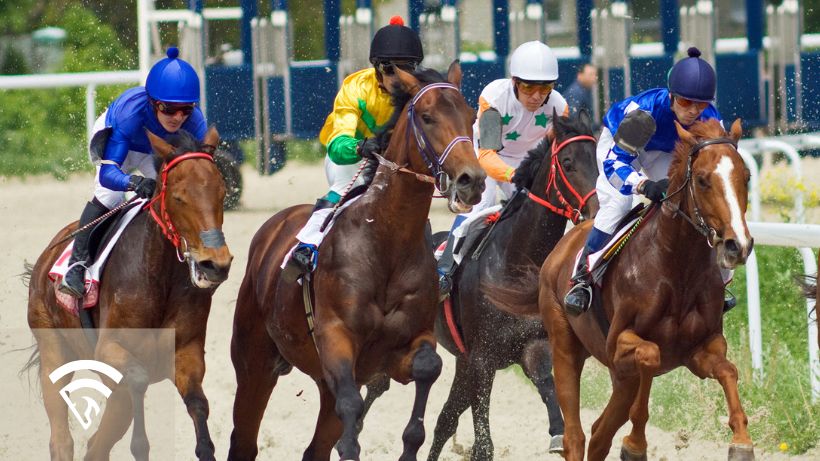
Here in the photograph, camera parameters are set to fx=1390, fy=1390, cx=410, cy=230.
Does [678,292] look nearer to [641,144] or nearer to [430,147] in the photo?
[641,144]

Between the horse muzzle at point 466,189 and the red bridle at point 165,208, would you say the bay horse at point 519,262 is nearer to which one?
the horse muzzle at point 466,189

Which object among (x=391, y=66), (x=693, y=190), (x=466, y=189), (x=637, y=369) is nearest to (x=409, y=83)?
(x=391, y=66)

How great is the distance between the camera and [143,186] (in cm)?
568

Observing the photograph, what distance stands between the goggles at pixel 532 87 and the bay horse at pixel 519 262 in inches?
10.0

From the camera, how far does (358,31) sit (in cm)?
1332

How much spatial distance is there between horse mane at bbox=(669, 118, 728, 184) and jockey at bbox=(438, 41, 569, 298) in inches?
53.0

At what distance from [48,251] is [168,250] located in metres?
1.04

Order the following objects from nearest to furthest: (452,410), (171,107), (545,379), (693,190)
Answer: (693,190), (171,107), (545,379), (452,410)

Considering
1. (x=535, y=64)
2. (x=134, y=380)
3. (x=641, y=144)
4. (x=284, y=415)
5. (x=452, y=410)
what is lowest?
(x=284, y=415)

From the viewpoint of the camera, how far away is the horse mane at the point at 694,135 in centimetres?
533

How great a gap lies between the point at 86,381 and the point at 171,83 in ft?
4.37

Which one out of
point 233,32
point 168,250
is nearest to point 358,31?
point 233,32

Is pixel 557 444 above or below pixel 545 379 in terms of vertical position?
below

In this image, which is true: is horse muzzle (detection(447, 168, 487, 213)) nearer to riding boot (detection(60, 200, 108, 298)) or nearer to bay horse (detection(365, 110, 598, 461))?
bay horse (detection(365, 110, 598, 461))
